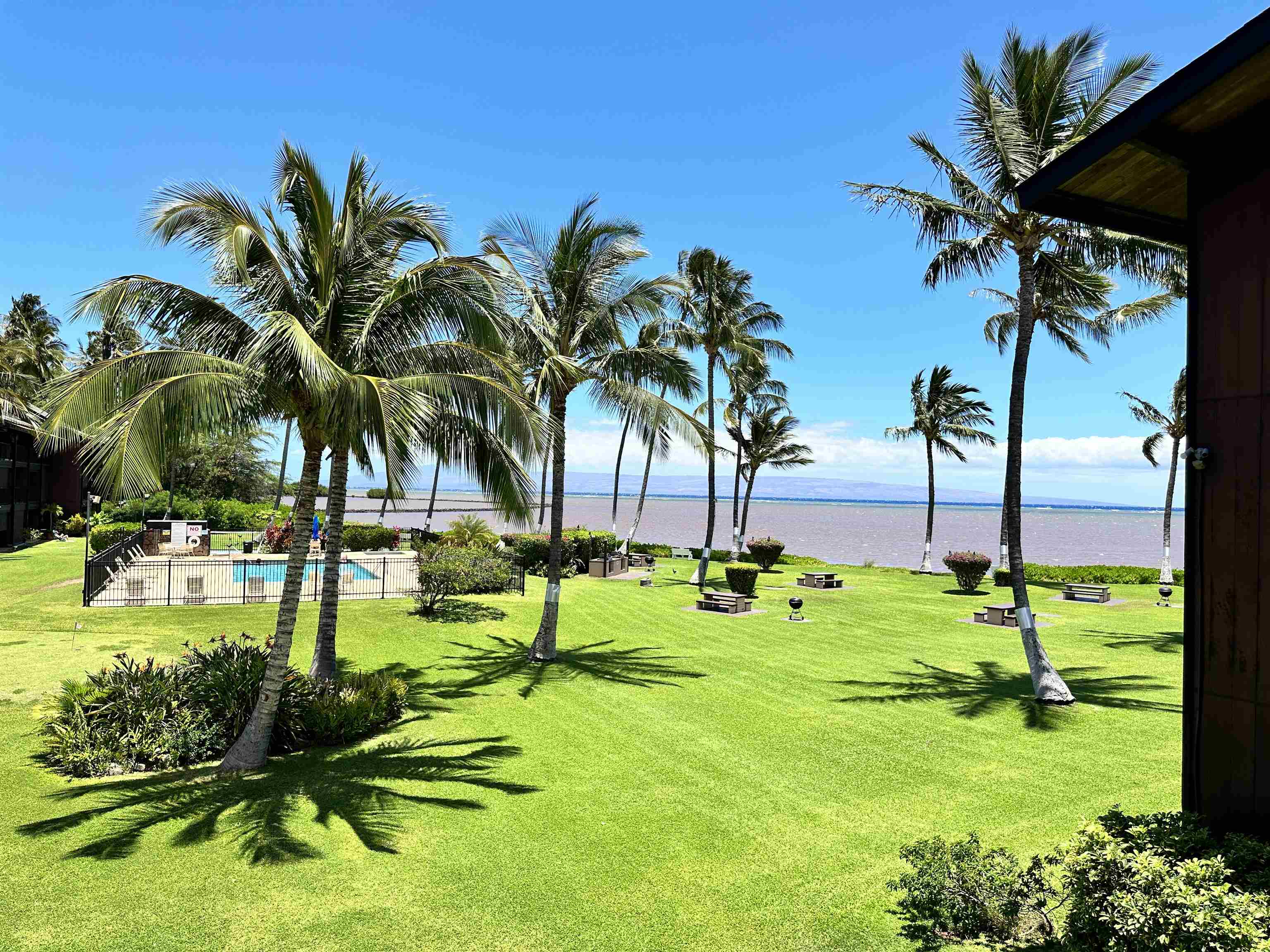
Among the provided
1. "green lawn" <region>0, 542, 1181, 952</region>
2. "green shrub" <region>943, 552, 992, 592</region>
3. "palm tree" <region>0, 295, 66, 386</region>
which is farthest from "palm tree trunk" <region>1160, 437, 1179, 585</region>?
"palm tree" <region>0, 295, 66, 386</region>

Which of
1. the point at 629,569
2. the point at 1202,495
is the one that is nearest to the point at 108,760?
the point at 1202,495

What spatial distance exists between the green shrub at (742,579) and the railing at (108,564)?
2084cm

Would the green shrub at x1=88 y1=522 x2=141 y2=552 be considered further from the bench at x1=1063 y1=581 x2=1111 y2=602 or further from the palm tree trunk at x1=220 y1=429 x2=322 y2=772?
the bench at x1=1063 y1=581 x2=1111 y2=602

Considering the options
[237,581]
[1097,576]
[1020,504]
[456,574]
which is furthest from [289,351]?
[1097,576]

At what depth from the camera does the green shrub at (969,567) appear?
31.1m

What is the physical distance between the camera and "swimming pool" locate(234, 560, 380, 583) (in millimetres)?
28484

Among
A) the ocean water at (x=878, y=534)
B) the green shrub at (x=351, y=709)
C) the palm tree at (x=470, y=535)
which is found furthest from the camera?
the ocean water at (x=878, y=534)

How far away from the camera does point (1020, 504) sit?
580 inches

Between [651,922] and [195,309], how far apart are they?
9715 millimetres

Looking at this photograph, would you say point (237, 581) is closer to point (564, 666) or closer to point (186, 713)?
point (564, 666)

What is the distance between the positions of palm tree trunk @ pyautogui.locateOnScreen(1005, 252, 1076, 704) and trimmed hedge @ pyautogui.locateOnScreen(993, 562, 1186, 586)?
2067 cm

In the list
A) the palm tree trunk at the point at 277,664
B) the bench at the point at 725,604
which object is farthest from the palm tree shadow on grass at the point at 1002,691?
the palm tree trunk at the point at 277,664

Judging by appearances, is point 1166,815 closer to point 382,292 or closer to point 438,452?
point 438,452

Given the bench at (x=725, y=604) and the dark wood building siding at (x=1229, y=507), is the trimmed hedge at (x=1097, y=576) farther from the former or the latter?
the dark wood building siding at (x=1229, y=507)
